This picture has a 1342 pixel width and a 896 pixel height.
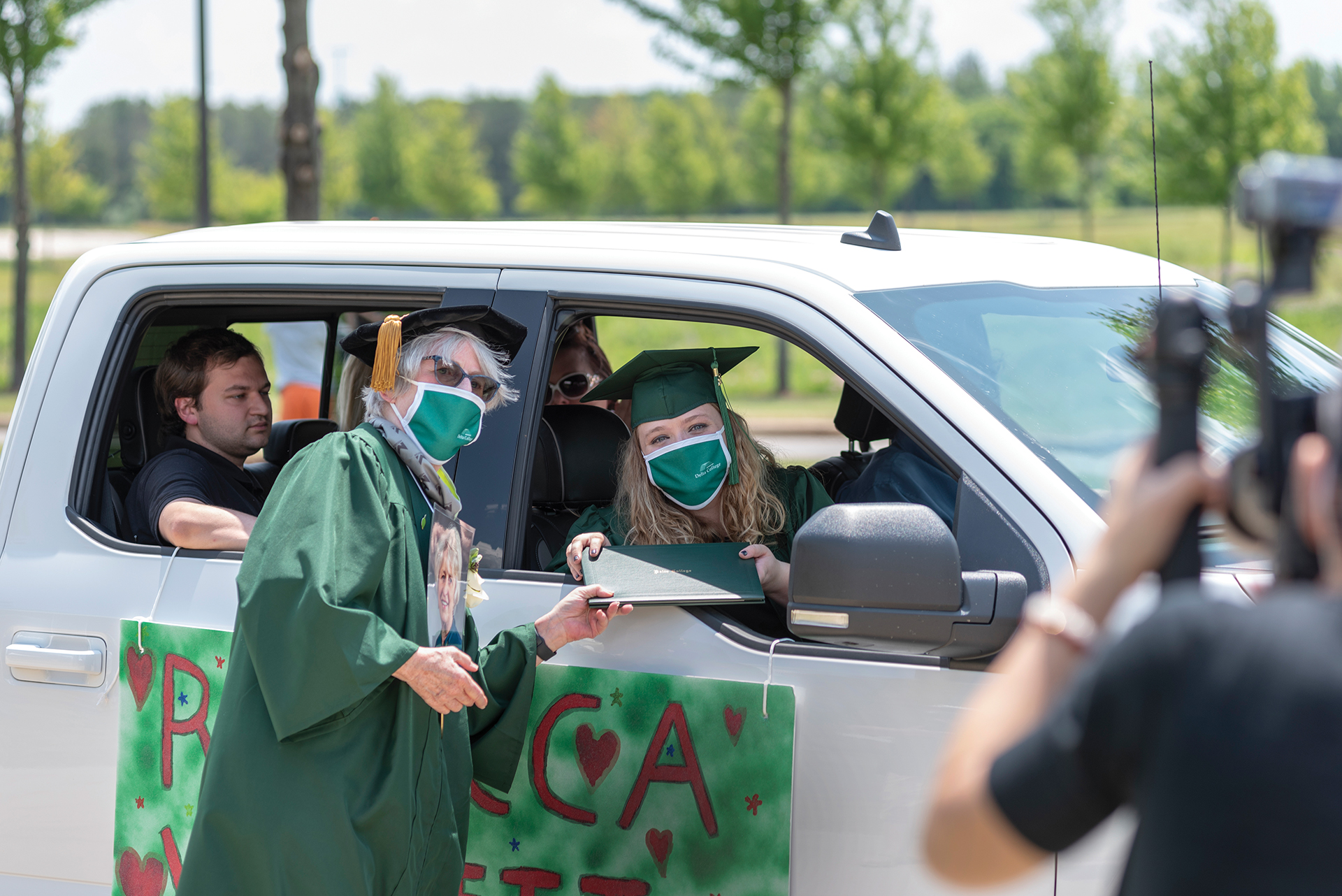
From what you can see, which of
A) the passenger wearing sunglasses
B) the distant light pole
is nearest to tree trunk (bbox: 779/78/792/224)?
the distant light pole

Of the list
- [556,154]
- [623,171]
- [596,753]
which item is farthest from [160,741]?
[623,171]

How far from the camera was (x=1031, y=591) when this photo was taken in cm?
209

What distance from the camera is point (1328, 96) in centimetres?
2323

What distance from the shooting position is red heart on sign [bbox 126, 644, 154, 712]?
2.61m

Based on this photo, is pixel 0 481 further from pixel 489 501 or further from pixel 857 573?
pixel 857 573

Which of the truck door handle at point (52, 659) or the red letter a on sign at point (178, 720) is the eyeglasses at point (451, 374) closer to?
the red letter a on sign at point (178, 720)

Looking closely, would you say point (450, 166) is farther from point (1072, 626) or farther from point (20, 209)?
point (1072, 626)

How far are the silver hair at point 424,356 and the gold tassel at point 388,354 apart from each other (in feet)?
0.06

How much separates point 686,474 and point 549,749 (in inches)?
32.4

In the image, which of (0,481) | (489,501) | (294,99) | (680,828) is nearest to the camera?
(680,828)

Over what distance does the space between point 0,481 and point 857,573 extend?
1971 millimetres

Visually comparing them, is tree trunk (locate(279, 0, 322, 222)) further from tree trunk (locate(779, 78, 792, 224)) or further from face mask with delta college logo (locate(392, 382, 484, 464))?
tree trunk (locate(779, 78, 792, 224))

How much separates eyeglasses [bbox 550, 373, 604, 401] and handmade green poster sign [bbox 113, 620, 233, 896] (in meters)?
1.88

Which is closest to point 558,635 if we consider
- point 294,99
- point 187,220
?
point 294,99
